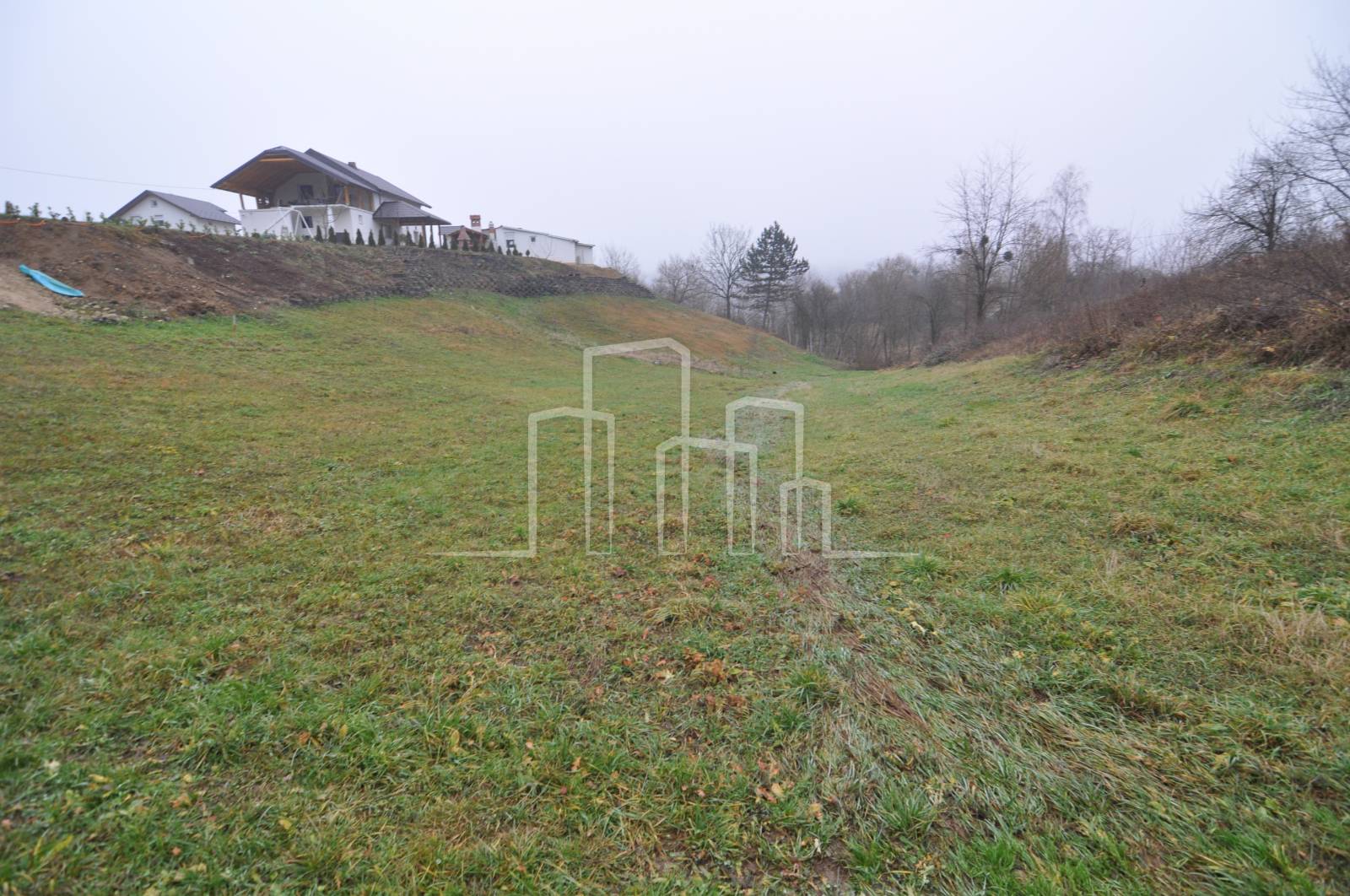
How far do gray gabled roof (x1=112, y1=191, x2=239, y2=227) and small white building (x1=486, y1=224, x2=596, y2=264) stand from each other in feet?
59.9

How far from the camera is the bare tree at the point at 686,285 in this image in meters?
65.9

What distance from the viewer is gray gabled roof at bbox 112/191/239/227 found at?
119ft

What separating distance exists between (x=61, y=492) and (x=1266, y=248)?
2298 centimetres

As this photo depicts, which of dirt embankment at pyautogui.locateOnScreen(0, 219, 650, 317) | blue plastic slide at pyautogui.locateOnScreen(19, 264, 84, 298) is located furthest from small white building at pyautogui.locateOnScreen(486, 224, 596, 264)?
blue plastic slide at pyautogui.locateOnScreen(19, 264, 84, 298)

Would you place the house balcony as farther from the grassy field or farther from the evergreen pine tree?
the evergreen pine tree

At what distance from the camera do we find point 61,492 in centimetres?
487

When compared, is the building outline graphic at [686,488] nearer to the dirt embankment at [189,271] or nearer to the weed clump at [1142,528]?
the weed clump at [1142,528]

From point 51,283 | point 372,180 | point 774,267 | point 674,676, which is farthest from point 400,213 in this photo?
point 674,676

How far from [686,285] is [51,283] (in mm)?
58332

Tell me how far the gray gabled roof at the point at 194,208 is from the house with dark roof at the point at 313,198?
446 cm

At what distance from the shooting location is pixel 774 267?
59188 millimetres

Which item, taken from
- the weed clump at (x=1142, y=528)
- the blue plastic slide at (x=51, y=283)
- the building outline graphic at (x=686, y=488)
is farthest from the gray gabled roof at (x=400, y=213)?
the weed clump at (x=1142, y=528)

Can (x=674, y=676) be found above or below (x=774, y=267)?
below

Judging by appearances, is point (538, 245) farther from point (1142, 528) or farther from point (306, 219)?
point (1142, 528)
